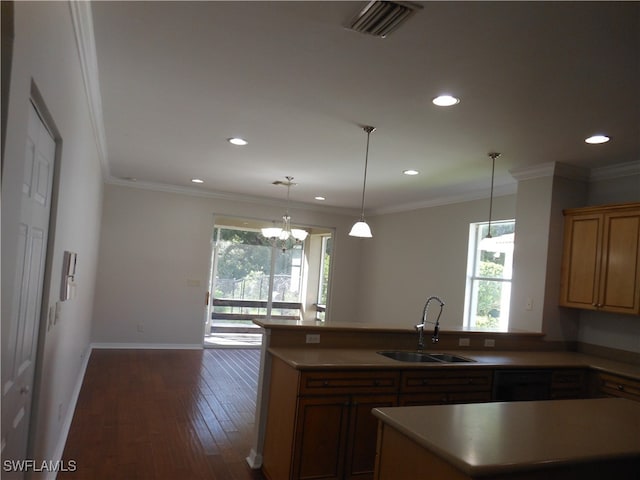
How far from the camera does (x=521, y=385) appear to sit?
361 centimetres

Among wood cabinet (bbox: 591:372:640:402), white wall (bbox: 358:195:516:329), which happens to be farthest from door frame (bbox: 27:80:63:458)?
wood cabinet (bbox: 591:372:640:402)

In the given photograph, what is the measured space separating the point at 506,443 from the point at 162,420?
339 cm

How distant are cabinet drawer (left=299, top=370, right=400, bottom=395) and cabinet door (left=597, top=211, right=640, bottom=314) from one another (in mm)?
2158

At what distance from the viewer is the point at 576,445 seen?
70.2 inches

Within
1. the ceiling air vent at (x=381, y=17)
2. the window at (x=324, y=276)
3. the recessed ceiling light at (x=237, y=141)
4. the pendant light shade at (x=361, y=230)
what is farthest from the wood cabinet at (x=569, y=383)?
the window at (x=324, y=276)

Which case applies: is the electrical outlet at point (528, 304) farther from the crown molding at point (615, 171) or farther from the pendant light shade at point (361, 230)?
the pendant light shade at point (361, 230)

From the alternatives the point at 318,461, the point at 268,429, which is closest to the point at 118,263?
the point at 268,429

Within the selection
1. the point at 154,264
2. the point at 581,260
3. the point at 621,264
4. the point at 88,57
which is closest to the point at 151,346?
the point at 154,264

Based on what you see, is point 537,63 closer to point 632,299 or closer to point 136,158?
point 632,299

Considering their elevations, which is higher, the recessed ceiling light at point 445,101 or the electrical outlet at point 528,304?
the recessed ceiling light at point 445,101

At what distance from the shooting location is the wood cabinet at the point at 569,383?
147 inches

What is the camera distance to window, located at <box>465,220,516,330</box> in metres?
5.64

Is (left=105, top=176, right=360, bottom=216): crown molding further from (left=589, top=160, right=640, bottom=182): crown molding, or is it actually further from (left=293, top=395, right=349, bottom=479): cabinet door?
(left=293, top=395, right=349, bottom=479): cabinet door

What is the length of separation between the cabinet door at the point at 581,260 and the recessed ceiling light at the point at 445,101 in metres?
2.09
